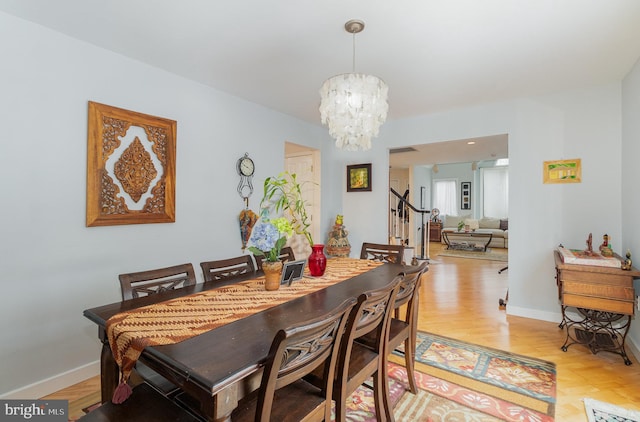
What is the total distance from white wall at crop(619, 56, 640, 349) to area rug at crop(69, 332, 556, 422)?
1.13 metres

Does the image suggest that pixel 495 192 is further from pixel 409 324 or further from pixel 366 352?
pixel 366 352

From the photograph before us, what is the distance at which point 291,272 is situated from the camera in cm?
194

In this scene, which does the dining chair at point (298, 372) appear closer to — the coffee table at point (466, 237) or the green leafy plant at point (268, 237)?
the green leafy plant at point (268, 237)

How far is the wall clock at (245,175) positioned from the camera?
134 inches

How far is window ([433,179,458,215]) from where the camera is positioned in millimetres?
10391

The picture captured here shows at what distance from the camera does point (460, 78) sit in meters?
2.85

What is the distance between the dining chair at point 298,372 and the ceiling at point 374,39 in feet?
5.88

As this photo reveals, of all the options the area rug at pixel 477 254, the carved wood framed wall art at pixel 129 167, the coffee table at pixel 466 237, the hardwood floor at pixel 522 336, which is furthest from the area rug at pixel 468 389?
the coffee table at pixel 466 237

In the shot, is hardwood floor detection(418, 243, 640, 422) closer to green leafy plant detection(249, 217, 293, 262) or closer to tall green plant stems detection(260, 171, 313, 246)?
tall green plant stems detection(260, 171, 313, 246)

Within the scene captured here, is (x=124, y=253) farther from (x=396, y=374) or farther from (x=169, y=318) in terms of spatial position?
(x=396, y=374)

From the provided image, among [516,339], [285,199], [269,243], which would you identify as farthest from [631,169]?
[269,243]

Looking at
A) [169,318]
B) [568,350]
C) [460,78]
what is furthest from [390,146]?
[169,318]

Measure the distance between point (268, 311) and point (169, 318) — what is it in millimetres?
433

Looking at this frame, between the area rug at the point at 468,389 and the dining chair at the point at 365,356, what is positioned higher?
the dining chair at the point at 365,356
